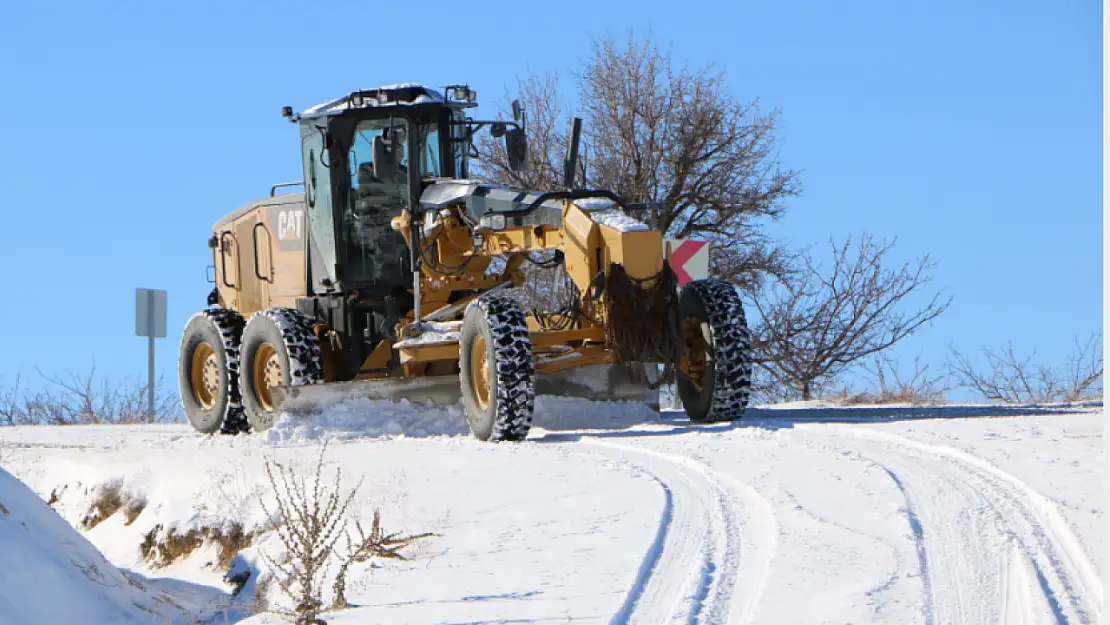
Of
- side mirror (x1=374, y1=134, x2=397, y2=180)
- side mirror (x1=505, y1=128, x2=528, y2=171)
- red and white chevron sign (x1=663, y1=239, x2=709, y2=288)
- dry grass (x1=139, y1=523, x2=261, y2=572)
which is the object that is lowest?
dry grass (x1=139, y1=523, x2=261, y2=572)

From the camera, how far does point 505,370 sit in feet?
38.2

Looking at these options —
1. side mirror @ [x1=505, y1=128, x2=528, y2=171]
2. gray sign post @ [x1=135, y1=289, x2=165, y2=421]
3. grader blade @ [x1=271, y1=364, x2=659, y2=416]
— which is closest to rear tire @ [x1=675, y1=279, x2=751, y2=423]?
grader blade @ [x1=271, y1=364, x2=659, y2=416]

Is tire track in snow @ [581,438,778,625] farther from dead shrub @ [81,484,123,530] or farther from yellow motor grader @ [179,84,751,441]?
dead shrub @ [81,484,123,530]

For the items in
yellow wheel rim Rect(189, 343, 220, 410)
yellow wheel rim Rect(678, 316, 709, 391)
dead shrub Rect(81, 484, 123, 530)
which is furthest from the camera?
yellow wheel rim Rect(189, 343, 220, 410)

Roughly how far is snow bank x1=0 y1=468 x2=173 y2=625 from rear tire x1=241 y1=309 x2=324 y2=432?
5.70 meters

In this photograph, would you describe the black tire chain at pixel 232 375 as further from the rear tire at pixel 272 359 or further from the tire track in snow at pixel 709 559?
the tire track in snow at pixel 709 559

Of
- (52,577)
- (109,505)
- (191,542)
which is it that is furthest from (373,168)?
(52,577)

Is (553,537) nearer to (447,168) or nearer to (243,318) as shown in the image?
(447,168)

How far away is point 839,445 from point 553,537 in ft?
11.0

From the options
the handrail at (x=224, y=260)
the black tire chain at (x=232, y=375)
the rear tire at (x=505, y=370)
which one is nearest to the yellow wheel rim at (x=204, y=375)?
the black tire chain at (x=232, y=375)

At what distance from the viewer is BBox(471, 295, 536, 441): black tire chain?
11.7 meters

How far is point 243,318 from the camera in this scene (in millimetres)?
16828

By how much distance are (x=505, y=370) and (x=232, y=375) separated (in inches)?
217

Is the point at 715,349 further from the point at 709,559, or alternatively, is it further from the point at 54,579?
the point at 54,579
